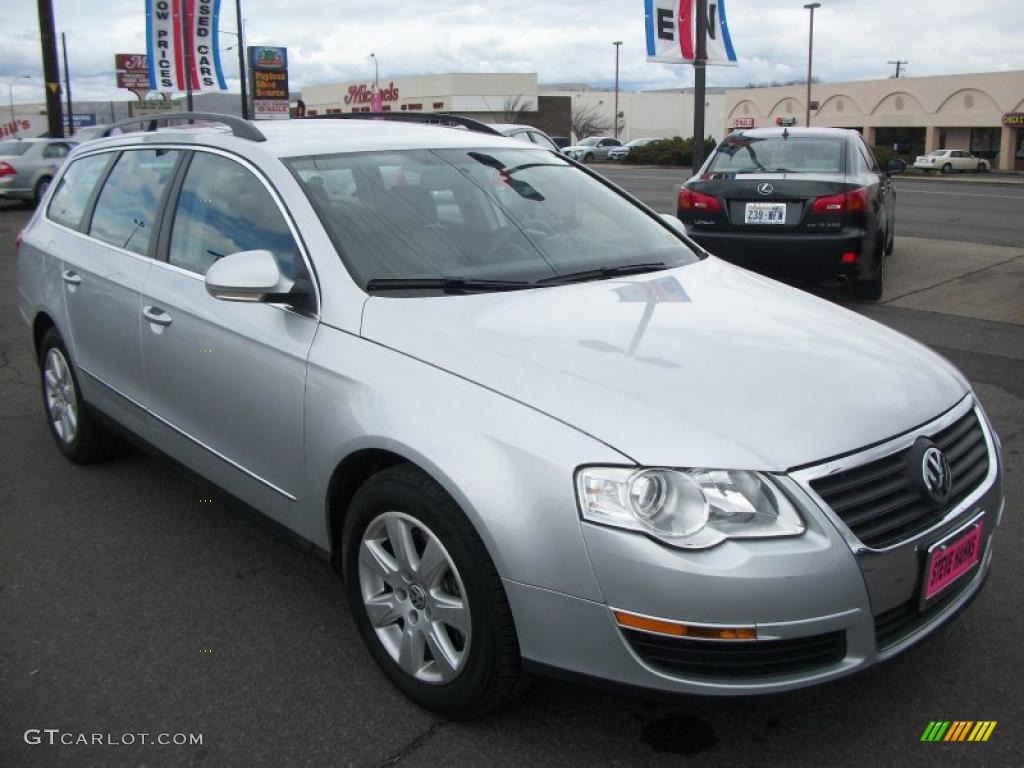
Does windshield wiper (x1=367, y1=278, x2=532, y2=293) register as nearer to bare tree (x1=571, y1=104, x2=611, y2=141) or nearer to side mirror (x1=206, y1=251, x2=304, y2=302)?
side mirror (x1=206, y1=251, x2=304, y2=302)

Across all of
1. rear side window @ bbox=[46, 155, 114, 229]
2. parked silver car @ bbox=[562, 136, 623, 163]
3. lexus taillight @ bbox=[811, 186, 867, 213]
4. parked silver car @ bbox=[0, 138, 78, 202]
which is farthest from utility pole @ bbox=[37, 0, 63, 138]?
parked silver car @ bbox=[562, 136, 623, 163]

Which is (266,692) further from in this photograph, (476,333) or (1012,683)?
(1012,683)

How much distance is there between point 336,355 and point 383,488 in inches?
18.4

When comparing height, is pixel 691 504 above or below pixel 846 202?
below

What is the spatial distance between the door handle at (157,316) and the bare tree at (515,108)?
7141cm

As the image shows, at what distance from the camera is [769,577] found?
7.15 ft

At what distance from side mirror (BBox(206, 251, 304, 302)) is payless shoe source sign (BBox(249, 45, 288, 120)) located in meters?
42.3

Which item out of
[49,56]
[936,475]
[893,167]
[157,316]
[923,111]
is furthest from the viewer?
[923,111]

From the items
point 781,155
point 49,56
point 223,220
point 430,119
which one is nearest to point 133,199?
point 223,220

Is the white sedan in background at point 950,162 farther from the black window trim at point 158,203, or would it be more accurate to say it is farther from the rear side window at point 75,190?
the black window trim at point 158,203

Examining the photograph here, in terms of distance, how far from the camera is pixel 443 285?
3.08 m

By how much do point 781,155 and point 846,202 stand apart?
118cm

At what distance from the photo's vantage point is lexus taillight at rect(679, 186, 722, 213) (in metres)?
8.59

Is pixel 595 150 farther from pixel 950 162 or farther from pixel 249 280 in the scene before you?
pixel 249 280
